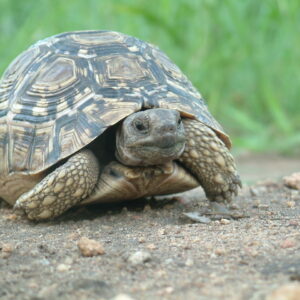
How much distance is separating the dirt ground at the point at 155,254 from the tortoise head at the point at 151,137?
0.34 meters

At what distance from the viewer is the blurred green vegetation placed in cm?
646

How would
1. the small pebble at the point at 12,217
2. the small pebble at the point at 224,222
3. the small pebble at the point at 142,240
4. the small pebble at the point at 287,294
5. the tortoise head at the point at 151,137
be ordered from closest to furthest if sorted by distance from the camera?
1. the small pebble at the point at 287,294
2. the small pebble at the point at 142,240
3. the small pebble at the point at 224,222
4. the tortoise head at the point at 151,137
5. the small pebble at the point at 12,217

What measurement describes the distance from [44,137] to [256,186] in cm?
182

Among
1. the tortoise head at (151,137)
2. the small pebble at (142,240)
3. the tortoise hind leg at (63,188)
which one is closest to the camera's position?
the small pebble at (142,240)

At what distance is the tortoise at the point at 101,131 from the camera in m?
3.23

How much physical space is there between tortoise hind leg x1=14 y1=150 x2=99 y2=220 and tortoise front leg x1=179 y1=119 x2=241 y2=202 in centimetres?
58

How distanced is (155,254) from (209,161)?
49.4 inches

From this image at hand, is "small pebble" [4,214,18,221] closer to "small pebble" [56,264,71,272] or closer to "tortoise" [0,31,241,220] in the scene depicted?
"tortoise" [0,31,241,220]

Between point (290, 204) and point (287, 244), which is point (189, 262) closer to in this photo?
point (287, 244)

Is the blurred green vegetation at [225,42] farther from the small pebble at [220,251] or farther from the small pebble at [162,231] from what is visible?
the small pebble at [220,251]

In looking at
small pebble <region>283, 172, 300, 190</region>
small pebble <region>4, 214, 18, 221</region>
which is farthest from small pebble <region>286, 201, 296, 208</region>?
small pebble <region>4, 214, 18, 221</region>

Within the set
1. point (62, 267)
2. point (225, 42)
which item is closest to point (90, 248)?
point (62, 267)

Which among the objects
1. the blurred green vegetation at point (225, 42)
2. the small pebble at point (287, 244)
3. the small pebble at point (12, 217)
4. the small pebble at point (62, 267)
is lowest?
the small pebble at point (12, 217)

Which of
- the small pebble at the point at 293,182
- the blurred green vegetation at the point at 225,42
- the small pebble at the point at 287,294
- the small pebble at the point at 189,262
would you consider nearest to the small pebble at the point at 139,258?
the small pebble at the point at 189,262
